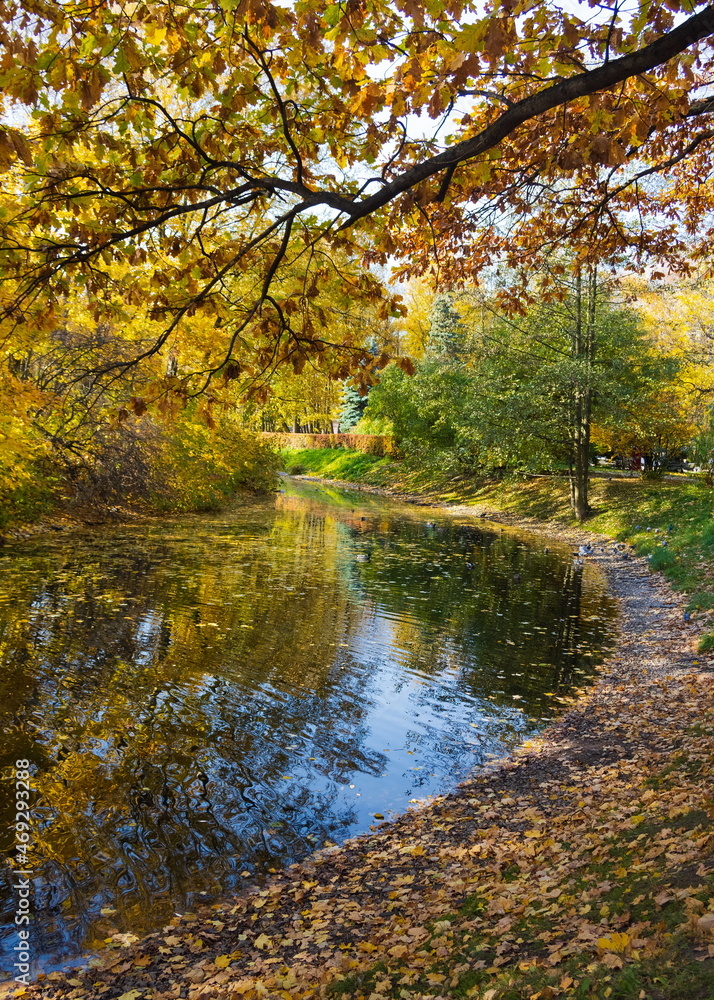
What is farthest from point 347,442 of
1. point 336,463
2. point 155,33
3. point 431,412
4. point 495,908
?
point 495,908

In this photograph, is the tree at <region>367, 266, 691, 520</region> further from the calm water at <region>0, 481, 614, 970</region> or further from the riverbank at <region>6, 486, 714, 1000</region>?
the riverbank at <region>6, 486, 714, 1000</region>

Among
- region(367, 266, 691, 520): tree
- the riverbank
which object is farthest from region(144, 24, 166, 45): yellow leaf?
region(367, 266, 691, 520): tree

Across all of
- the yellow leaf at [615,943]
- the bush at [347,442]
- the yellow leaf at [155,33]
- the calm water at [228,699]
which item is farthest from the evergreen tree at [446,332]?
the yellow leaf at [615,943]

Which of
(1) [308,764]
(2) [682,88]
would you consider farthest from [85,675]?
(2) [682,88]

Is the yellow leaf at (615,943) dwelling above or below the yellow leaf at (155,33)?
below

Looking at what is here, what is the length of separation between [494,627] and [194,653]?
513cm

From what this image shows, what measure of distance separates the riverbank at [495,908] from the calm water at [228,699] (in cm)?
35

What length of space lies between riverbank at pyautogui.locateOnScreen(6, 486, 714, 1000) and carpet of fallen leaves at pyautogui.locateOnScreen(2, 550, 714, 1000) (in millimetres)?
11

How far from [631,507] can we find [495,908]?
22.3 metres

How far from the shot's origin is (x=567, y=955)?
3.04 meters

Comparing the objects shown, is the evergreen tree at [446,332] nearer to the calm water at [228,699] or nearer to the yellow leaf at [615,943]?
the calm water at [228,699]

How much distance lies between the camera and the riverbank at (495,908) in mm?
2975

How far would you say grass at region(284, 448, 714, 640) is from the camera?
14797 millimetres

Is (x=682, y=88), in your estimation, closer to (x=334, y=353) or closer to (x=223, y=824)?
(x=334, y=353)
